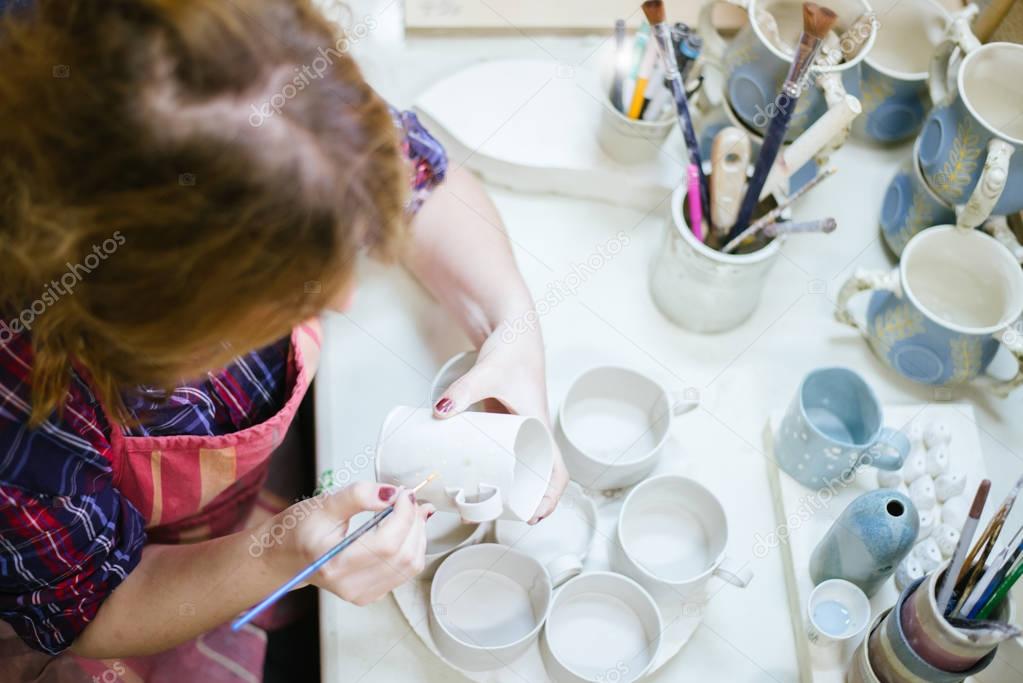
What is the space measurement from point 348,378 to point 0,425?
0.32 metres

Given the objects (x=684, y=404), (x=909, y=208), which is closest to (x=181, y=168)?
(x=684, y=404)

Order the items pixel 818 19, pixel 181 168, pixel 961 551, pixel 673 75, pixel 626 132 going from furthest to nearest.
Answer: pixel 626 132, pixel 673 75, pixel 818 19, pixel 961 551, pixel 181 168

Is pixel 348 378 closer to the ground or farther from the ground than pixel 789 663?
farther from the ground

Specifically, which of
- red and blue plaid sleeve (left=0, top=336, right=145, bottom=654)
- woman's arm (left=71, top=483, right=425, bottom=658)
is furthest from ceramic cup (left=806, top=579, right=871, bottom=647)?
red and blue plaid sleeve (left=0, top=336, right=145, bottom=654)

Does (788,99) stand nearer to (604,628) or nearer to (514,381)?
(514,381)

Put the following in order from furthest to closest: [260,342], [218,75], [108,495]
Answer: [108,495] < [260,342] < [218,75]

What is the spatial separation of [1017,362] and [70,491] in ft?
2.62

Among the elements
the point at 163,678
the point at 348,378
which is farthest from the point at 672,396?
the point at 163,678

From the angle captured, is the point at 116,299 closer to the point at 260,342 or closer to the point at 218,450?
the point at 260,342

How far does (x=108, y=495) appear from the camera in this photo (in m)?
0.70

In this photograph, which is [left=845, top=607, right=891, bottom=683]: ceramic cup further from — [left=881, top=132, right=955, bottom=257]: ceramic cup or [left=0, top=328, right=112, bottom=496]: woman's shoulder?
[left=0, top=328, right=112, bottom=496]: woman's shoulder

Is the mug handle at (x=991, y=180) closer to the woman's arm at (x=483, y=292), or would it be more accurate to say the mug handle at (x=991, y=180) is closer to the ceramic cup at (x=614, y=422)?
the ceramic cup at (x=614, y=422)

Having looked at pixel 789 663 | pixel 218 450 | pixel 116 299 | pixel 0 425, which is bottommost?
pixel 789 663

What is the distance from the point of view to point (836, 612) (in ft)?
2.53
